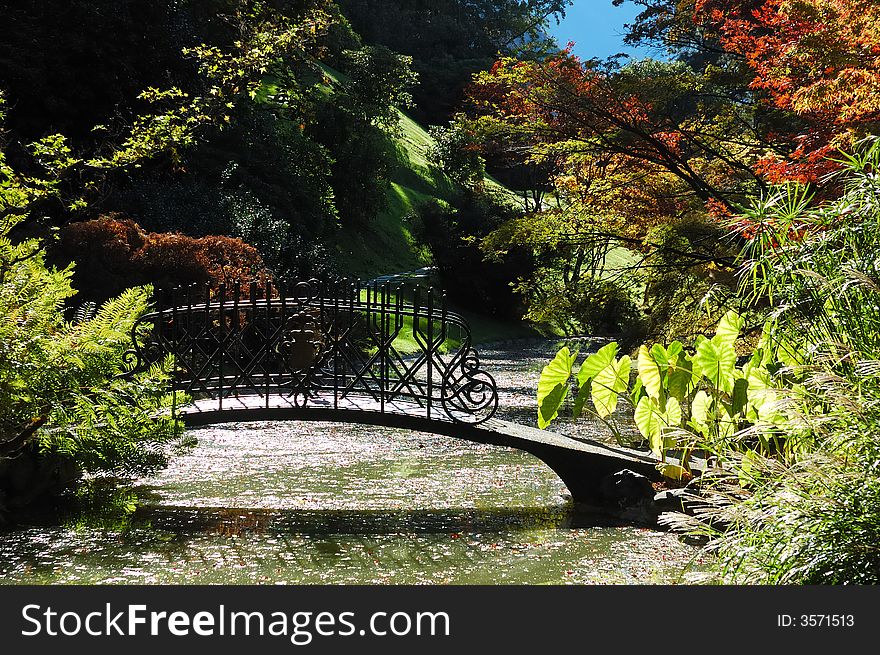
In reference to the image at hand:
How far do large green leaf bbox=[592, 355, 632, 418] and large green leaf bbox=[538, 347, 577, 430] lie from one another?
31 cm

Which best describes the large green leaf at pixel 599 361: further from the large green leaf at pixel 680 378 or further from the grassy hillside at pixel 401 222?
the grassy hillside at pixel 401 222

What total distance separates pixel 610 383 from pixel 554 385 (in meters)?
0.52

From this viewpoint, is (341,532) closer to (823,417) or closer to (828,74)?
(823,417)

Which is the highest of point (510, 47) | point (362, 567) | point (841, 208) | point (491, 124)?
point (510, 47)

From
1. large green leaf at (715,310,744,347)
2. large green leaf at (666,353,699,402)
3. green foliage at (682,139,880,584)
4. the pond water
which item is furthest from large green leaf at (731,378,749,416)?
green foliage at (682,139,880,584)

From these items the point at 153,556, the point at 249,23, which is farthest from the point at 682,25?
the point at 153,556

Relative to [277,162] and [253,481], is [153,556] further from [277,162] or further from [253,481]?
[277,162]

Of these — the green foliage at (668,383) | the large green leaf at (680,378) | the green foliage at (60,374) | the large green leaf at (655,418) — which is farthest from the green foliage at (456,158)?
the green foliage at (60,374)

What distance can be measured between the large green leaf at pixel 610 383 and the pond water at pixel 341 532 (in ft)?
3.25

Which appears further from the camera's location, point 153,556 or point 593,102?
point 593,102

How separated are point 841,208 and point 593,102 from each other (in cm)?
1002

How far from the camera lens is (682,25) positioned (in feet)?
61.7

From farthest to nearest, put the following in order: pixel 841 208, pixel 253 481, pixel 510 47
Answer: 1. pixel 510 47
2. pixel 253 481
3. pixel 841 208

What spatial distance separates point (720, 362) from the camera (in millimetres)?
7242
